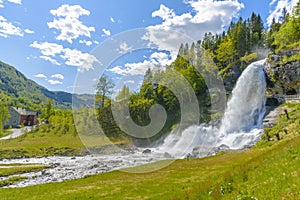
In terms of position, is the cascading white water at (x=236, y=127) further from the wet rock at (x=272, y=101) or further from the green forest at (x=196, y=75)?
the green forest at (x=196, y=75)

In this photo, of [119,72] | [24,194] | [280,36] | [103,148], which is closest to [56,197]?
[24,194]

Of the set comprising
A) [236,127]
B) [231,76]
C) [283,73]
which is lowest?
[236,127]

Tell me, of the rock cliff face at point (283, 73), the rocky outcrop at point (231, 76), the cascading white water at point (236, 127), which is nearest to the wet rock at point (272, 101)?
the cascading white water at point (236, 127)

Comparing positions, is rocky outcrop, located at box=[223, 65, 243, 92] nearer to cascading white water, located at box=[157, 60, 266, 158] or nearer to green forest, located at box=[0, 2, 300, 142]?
green forest, located at box=[0, 2, 300, 142]

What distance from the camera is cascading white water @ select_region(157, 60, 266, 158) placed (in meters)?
54.5

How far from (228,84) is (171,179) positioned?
70.0m

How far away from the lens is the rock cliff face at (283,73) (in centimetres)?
6077

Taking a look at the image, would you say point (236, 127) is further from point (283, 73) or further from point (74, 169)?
point (74, 169)

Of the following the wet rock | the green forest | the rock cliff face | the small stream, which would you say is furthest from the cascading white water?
the small stream

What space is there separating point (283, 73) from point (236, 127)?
18191mm

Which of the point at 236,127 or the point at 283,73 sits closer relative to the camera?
the point at 236,127

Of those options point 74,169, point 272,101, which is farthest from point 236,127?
point 74,169

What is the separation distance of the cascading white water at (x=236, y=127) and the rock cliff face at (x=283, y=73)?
2386 millimetres

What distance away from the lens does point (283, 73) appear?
63.0 m
